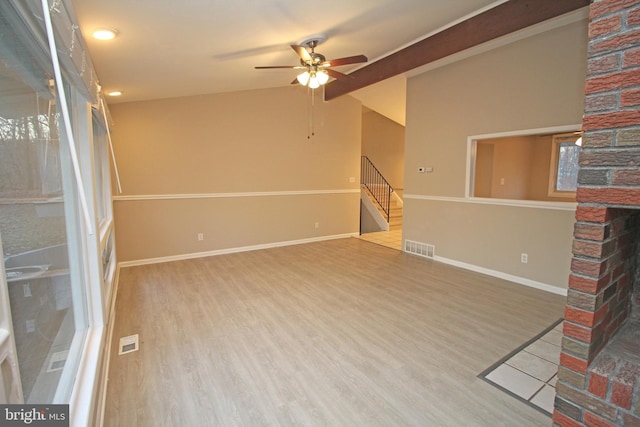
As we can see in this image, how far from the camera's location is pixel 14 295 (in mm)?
1054

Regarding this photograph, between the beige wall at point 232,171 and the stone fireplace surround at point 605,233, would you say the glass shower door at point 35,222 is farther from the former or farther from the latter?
the beige wall at point 232,171

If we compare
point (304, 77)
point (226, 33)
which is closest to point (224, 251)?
point (304, 77)

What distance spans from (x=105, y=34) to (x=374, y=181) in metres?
7.66

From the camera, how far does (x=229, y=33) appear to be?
2.75 meters

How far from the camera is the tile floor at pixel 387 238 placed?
5986 mm

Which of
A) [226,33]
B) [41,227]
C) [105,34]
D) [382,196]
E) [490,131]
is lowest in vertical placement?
[382,196]

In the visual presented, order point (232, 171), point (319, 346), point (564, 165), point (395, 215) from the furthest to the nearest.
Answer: point (395, 215) < point (232, 171) < point (564, 165) < point (319, 346)

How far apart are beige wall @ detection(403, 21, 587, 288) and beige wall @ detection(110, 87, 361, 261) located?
1726 millimetres

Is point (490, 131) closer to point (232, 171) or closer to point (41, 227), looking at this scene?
point (232, 171)

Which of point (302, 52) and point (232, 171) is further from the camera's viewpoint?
point (232, 171)

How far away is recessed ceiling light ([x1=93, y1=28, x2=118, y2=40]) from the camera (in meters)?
2.25

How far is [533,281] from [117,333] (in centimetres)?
464

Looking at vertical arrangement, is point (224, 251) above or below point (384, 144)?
below

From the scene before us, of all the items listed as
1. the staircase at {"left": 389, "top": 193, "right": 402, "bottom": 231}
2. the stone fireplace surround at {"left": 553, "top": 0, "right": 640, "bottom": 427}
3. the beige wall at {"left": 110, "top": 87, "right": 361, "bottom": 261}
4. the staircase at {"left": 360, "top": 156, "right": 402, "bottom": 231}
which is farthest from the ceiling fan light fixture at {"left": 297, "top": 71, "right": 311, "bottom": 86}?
the staircase at {"left": 389, "top": 193, "right": 402, "bottom": 231}
